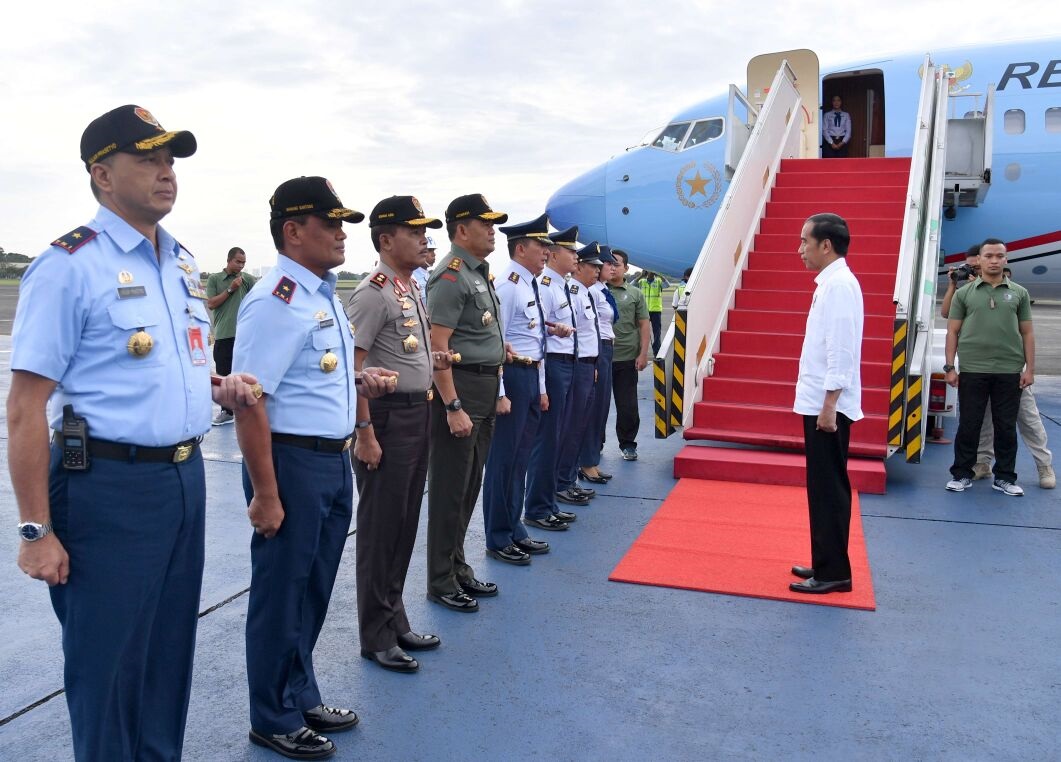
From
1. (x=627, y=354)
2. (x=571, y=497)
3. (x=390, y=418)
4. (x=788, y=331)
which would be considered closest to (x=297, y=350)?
(x=390, y=418)

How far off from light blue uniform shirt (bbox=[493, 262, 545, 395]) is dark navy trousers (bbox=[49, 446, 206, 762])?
2707mm

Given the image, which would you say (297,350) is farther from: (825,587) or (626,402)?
(626,402)

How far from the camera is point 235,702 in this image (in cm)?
301

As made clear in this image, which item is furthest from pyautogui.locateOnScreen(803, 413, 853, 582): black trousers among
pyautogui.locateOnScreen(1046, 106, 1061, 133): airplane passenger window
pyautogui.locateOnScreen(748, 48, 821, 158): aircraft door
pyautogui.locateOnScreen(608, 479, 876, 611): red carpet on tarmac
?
pyautogui.locateOnScreen(1046, 106, 1061, 133): airplane passenger window

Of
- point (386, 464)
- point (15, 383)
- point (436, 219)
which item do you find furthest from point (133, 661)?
point (436, 219)

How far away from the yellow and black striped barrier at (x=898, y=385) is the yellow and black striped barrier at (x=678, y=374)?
1.49m

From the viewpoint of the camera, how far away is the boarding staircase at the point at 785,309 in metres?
6.35

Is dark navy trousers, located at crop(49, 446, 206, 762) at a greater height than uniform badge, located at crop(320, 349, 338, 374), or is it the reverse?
uniform badge, located at crop(320, 349, 338, 374)

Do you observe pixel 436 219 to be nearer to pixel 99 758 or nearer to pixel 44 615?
pixel 99 758

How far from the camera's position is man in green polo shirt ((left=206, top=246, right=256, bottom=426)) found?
27.2 ft

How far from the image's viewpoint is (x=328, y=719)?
2.82 metres

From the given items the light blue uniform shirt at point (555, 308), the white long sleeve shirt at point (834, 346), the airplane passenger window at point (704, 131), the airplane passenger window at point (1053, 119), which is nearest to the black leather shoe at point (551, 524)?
the light blue uniform shirt at point (555, 308)

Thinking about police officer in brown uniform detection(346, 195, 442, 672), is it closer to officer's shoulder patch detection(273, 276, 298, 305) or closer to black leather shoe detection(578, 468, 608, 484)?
officer's shoulder patch detection(273, 276, 298, 305)

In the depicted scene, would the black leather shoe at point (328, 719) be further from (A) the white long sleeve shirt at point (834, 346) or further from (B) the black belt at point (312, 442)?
(A) the white long sleeve shirt at point (834, 346)
